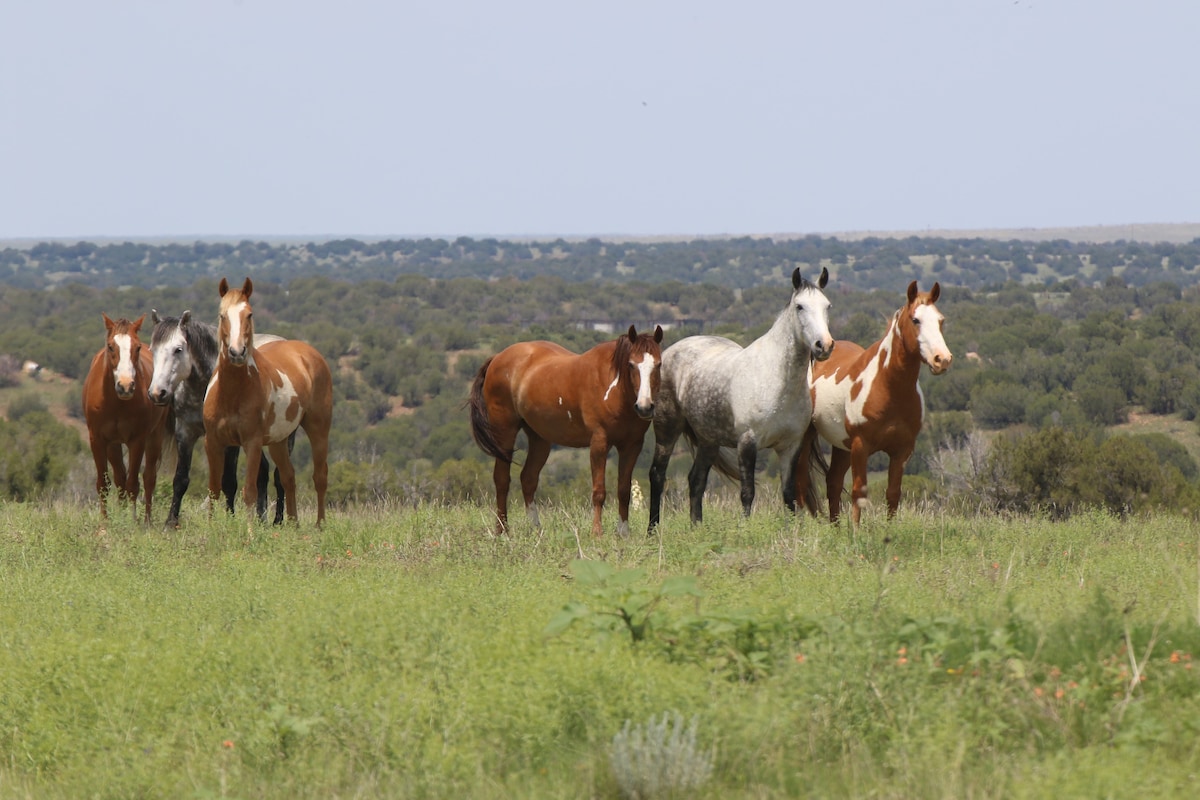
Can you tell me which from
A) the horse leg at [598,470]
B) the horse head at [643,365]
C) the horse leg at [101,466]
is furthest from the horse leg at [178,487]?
the horse head at [643,365]

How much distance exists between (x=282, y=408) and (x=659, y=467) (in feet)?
11.7

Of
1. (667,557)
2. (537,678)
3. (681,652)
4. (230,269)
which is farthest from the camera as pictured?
(230,269)

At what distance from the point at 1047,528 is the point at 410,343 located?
57.8 m

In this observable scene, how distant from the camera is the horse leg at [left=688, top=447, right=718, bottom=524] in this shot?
472 inches

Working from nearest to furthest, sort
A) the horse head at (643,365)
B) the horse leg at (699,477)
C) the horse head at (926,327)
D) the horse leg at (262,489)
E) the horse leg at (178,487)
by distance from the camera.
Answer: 1. the horse head at (926,327)
2. the horse head at (643,365)
3. the horse leg at (178,487)
4. the horse leg at (699,477)
5. the horse leg at (262,489)

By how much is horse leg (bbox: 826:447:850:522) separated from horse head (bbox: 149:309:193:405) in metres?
6.07

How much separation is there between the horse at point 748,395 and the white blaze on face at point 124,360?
4825 mm

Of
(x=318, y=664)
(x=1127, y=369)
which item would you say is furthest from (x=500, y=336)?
(x=318, y=664)

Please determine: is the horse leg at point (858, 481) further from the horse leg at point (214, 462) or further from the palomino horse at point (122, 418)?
the palomino horse at point (122, 418)

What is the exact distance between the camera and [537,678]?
5938mm

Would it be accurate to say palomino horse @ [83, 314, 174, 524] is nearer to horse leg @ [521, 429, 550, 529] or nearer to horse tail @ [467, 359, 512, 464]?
horse tail @ [467, 359, 512, 464]

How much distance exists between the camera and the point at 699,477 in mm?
12109

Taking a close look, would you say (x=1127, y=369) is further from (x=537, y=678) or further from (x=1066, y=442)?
(x=537, y=678)

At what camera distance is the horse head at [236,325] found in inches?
421
